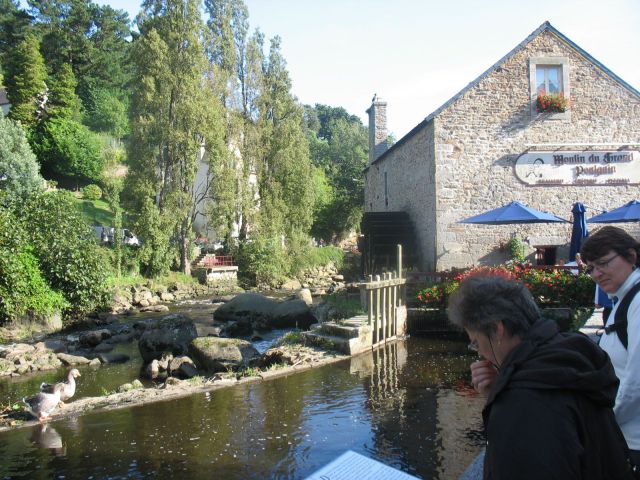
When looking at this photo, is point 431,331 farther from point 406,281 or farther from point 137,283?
point 137,283

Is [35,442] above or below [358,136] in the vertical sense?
below

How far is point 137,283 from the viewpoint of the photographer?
2444 cm

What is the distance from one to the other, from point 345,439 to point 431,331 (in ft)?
24.5

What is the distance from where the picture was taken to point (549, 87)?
1659 centimetres

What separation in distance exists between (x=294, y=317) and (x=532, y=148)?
905cm

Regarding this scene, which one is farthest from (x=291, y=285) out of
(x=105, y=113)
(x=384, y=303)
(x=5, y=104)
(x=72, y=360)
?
(x=105, y=113)

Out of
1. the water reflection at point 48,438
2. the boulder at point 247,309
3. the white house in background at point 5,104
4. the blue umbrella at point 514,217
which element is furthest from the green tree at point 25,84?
the water reflection at point 48,438

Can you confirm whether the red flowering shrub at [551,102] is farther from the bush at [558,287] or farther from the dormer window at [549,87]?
the bush at [558,287]

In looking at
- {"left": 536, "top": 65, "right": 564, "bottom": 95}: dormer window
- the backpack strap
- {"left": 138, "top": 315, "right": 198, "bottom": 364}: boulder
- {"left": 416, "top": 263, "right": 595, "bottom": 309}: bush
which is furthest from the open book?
{"left": 536, "top": 65, "right": 564, "bottom": 95}: dormer window

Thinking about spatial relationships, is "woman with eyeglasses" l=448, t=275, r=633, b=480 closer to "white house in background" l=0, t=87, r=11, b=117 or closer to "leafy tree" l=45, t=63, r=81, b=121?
"leafy tree" l=45, t=63, r=81, b=121

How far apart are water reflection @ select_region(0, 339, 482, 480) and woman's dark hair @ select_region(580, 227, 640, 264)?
10.5 ft

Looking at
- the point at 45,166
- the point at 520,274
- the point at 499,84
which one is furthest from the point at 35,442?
the point at 45,166

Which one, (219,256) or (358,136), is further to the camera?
(358,136)

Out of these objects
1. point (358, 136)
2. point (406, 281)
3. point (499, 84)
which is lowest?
point (406, 281)
